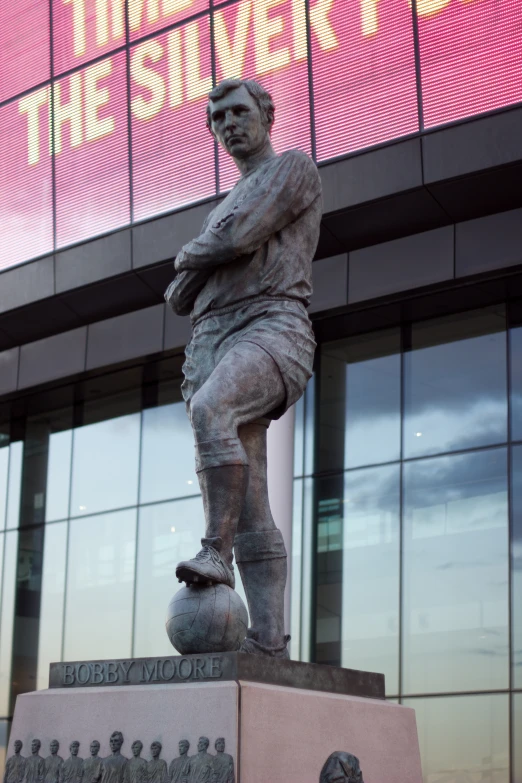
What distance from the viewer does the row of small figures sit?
4379 millimetres

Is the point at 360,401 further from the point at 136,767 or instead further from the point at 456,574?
the point at 136,767

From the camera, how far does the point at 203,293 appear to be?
570 cm

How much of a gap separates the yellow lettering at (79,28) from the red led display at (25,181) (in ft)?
2.86

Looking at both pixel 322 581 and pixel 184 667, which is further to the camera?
pixel 322 581

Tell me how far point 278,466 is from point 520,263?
4.56 metres

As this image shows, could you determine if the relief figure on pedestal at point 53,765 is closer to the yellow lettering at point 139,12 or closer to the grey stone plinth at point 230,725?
the grey stone plinth at point 230,725

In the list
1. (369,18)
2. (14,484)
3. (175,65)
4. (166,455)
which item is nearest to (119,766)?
(369,18)

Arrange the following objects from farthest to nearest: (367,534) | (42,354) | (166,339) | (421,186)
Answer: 1. (42,354)
2. (166,339)
3. (367,534)
4. (421,186)

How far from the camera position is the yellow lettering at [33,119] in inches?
747

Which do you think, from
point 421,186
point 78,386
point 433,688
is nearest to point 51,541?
point 78,386

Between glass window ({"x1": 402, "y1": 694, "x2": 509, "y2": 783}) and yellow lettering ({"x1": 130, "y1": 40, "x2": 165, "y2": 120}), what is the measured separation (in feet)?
30.3

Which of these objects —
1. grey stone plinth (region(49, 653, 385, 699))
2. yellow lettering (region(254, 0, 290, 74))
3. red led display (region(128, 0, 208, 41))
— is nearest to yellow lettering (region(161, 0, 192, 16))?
red led display (region(128, 0, 208, 41))

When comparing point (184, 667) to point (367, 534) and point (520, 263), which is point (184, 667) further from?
point (367, 534)

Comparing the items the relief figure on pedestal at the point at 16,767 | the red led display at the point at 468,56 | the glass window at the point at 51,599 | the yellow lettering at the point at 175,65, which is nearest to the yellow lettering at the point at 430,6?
the red led display at the point at 468,56
